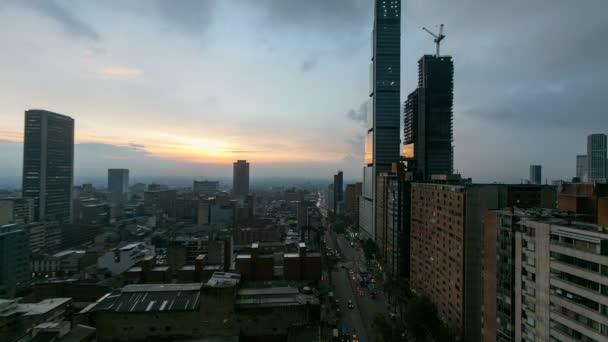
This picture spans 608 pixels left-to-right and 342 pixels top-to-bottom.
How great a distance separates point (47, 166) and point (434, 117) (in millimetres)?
118377

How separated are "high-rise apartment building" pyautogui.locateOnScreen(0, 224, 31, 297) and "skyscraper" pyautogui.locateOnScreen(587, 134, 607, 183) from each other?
143 meters

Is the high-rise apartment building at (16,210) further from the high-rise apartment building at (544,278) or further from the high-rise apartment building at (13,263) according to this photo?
the high-rise apartment building at (544,278)

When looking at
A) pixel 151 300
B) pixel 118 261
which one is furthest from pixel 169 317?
pixel 118 261

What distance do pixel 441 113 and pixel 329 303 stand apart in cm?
6900

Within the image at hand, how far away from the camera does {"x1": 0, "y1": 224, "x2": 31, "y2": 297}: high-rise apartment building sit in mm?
48281

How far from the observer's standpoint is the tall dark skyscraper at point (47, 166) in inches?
3457

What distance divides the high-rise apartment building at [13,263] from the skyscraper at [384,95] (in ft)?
246

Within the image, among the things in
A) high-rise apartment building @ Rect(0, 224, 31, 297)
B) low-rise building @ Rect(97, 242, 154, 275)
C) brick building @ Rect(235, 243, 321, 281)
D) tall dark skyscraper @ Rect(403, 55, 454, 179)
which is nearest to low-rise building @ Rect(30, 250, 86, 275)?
high-rise apartment building @ Rect(0, 224, 31, 297)

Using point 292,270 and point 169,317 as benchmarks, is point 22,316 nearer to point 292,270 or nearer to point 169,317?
point 169,317

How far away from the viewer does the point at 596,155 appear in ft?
307

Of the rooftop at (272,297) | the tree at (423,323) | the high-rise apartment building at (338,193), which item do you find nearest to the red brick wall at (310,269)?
the rooftop at (272,297)

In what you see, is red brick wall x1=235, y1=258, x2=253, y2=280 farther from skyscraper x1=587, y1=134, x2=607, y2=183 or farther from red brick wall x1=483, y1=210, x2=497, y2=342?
skyscraper x1=587, y1=134, x2=607, y2=183

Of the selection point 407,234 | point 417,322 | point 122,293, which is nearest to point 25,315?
point 122,293

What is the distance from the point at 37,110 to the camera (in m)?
89.8
